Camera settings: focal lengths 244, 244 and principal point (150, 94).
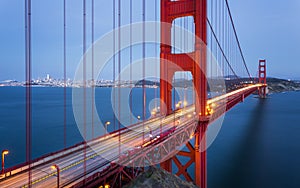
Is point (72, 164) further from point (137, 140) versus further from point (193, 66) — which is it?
point (193, 66)

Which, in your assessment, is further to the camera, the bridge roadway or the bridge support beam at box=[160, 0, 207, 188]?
the bridge support beam at box=[160, 0, 207, 188]

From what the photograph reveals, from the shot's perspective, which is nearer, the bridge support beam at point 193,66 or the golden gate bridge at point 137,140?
the golden gate bridge at point 137,140

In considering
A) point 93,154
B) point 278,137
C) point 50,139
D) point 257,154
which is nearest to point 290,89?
point 278,137

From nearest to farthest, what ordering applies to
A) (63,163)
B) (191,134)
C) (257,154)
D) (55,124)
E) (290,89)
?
(63,163) → (191,134) → (257,154) → (55,124) → (290,89)

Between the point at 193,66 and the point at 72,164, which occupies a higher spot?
the point at 193,66

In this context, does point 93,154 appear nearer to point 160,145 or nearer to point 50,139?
point 160,145

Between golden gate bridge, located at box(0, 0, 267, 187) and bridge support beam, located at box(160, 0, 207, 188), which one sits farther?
bridge support beam, located at box(160, 0, 207, 188)

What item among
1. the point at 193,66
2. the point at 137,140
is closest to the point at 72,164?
the point at 137,140

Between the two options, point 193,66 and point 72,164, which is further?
point 193,66
